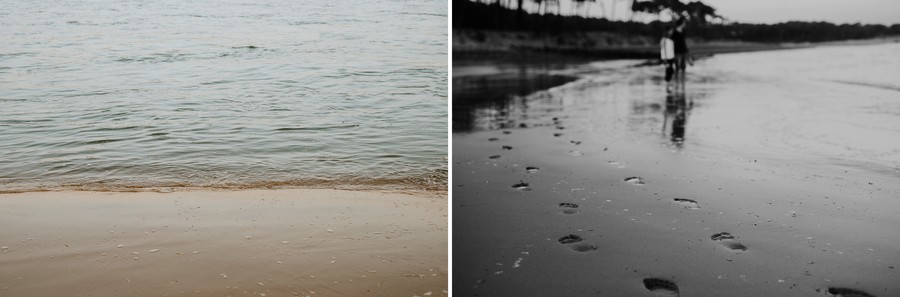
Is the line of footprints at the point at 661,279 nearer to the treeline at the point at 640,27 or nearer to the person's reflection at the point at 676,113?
the person's reflection at the point at 676,113

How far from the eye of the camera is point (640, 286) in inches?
49.3

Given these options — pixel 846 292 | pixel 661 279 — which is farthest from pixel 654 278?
pixel 846 292

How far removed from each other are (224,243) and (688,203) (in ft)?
4.13

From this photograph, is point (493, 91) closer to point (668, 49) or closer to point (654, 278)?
point (668, 49)

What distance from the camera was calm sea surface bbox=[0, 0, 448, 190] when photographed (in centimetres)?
268

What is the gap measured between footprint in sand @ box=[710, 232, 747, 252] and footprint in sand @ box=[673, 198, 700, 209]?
0.23m

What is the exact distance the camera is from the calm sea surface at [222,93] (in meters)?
2.68

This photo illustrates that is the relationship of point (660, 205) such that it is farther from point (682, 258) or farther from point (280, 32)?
point (280, 32)

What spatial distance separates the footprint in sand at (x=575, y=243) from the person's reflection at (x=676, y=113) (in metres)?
1.28

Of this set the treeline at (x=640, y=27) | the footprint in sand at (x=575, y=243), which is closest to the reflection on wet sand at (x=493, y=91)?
the treeline at (x=640, y=27)

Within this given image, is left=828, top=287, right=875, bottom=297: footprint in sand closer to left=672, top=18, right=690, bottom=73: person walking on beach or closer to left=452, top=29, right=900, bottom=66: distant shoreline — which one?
left=672, top=18, right=690, bottom=73: person walking on beach

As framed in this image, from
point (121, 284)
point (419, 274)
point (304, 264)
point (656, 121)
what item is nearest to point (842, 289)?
point (419, 274)

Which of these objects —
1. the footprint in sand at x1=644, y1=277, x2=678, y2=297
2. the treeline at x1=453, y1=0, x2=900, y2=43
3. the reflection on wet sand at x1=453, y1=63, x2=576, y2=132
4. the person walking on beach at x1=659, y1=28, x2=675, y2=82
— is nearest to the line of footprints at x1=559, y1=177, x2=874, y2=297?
the footprint in sand at x1=644, y1=277, x2=678, y2=297

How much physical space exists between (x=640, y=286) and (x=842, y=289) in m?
0.36
